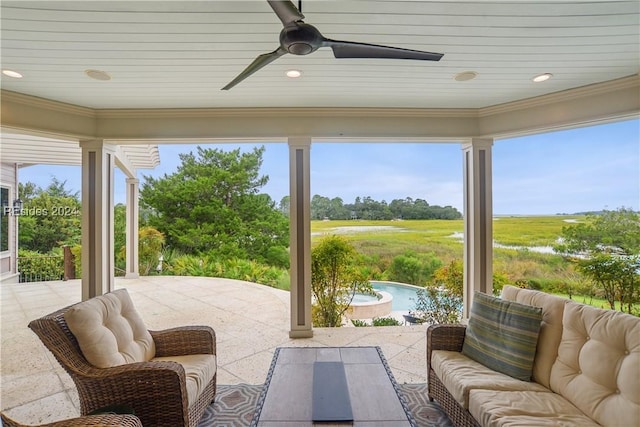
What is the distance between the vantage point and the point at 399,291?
5574 mm

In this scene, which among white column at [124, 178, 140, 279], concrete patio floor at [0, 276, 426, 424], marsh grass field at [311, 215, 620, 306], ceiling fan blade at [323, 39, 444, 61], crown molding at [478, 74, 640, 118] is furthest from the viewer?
white column at [124, 178, 140, 279]

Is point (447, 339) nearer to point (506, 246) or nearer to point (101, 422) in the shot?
point (101, 422)

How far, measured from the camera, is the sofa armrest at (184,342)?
87.2 inches

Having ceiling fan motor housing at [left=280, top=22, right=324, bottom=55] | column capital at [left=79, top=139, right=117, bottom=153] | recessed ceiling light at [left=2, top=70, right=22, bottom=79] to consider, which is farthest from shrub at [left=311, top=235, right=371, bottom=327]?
recessed ceiling light at [left=2, top=70, right=22, bottom=79]

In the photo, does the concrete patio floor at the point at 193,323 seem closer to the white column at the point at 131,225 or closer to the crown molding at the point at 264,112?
the white column at the point at 131,225

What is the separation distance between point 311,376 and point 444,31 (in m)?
2.56

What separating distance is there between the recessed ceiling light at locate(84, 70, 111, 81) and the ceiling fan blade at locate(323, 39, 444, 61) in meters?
2.32

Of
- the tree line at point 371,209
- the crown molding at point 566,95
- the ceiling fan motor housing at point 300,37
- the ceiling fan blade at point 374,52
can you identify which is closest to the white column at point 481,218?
the crown molding at point 566,95

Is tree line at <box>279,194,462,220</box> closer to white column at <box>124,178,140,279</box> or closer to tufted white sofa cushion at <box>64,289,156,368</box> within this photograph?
tufted white sofa cushion at <box>64,289,156,368</box>

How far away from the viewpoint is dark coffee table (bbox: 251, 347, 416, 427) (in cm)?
146

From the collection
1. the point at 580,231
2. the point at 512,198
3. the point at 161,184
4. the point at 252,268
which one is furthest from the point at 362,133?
the point at 161,184

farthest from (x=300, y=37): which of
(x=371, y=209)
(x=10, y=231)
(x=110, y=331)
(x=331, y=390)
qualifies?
(x=10, y=231)

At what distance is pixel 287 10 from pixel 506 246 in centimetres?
→ 451

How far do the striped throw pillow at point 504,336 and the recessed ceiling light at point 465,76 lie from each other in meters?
2.04
